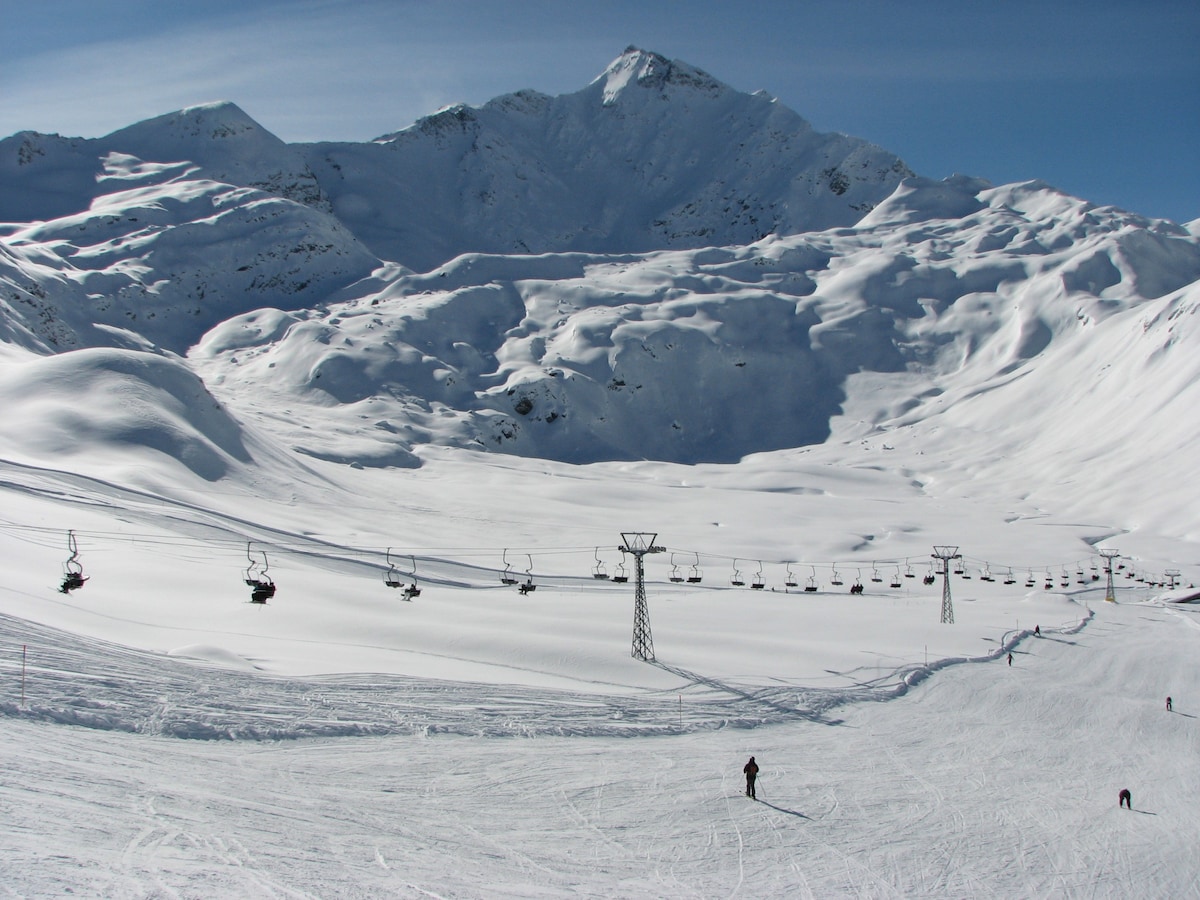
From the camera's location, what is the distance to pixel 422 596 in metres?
62.1

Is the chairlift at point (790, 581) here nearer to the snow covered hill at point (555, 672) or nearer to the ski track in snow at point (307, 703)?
the snow covered hill at point (555, 672)

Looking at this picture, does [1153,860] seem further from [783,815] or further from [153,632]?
[153,632]

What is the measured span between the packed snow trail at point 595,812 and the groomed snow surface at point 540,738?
11cm

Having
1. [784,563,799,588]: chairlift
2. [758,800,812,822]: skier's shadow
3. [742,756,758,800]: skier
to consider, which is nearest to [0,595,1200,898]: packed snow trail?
[758,800,812,822]: skier's shadow

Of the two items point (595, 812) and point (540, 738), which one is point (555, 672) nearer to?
point (540, 738)

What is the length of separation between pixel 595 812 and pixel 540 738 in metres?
7.04

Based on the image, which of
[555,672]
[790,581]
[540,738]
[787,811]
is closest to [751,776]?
[787,811]

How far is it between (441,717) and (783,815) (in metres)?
12.8

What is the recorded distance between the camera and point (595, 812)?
2797 cm

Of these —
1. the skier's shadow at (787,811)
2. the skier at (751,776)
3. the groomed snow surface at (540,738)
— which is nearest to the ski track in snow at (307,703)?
the groomed snow surface at (540,738)

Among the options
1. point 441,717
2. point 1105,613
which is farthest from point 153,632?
point 1105,613

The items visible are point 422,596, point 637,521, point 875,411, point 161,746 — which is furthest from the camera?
point 875,411

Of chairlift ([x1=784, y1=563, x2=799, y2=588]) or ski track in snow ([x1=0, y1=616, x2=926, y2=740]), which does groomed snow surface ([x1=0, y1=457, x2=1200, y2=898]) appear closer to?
ski track in snow ([x1=0, y1=616, x2=926, y2=740])

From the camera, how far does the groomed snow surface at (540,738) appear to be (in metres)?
22.9
